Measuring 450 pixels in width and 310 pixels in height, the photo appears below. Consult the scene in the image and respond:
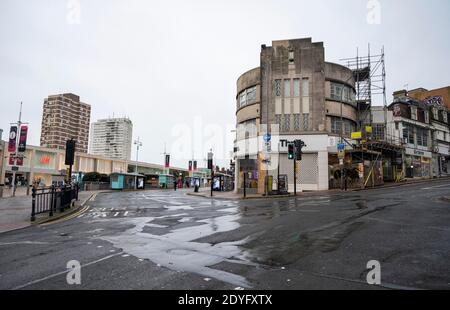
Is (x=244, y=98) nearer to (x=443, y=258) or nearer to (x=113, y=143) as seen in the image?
(x=443, y=258)

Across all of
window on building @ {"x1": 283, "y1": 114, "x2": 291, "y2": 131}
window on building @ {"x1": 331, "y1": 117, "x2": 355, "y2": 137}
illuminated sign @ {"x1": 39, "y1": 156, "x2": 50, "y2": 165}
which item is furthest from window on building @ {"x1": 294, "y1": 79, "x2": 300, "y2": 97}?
illuminated sign @ {"x1": 39, "y1": 156, "x2": 50, "y2": 165}

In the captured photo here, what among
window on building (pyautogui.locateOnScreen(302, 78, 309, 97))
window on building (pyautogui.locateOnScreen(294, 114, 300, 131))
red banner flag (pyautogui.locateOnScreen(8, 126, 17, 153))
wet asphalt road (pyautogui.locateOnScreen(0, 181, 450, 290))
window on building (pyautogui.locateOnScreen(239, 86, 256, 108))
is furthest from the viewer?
window on building (pyautogui.locateOnScreen(239, 86, 256, 108))

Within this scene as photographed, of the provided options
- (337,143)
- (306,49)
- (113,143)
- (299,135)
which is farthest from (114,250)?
(113,143)

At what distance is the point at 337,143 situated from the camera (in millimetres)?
32938

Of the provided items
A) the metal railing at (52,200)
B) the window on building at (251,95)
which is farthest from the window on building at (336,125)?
the metal railing at (52,200)

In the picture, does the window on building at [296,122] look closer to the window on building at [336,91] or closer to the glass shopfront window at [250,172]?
the window on building at [336,91]

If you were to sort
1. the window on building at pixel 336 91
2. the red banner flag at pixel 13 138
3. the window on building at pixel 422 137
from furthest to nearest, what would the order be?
the window on building at pixel 422 137 < the window on building at pixel 336 91 < the red banner flag at pixel 13 138

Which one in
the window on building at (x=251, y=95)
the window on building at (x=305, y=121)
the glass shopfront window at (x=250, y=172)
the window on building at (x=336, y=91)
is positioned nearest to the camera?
the window on building at (x=305, y=121)

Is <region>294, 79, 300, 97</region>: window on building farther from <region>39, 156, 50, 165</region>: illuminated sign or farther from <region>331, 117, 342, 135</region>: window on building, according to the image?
<region>39, 156, 50, 165</region>: illuminated sign

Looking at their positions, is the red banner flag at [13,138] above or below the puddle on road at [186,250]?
above

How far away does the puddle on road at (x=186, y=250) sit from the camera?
5093 mm

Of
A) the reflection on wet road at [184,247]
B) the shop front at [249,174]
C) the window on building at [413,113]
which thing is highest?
the window on building at [413,113]

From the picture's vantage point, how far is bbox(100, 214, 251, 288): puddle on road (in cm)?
509
